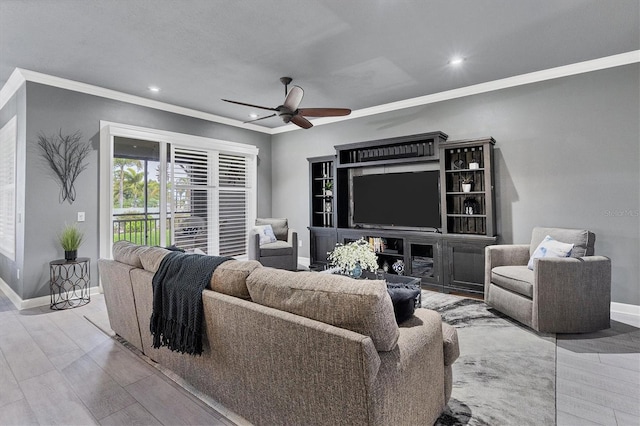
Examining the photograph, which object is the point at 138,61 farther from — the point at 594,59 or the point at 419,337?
the point at 594,59

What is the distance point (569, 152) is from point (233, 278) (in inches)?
167

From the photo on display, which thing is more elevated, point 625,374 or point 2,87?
point 2,87

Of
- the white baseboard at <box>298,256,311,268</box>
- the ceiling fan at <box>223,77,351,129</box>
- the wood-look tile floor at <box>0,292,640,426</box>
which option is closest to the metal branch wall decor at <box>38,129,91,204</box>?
the wood-look tile floor at <box>0,292,640,426</box>

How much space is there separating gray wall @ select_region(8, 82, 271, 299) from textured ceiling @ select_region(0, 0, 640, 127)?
1.10 feet

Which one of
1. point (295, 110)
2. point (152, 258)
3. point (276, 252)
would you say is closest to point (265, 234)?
point (276, 252)

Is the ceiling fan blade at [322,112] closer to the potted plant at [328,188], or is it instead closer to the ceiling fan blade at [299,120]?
the ceiling fan blade at [299,120]

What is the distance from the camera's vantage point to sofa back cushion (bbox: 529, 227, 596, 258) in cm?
339

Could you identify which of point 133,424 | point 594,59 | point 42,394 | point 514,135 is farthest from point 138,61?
point 594,59

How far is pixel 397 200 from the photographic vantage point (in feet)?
17.2

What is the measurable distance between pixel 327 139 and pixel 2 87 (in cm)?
489

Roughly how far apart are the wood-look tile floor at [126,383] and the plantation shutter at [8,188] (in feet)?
6.25

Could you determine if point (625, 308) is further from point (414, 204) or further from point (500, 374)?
point (414, 204)

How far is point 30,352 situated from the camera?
2.77 m

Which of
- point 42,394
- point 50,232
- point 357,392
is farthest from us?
point 50,232
